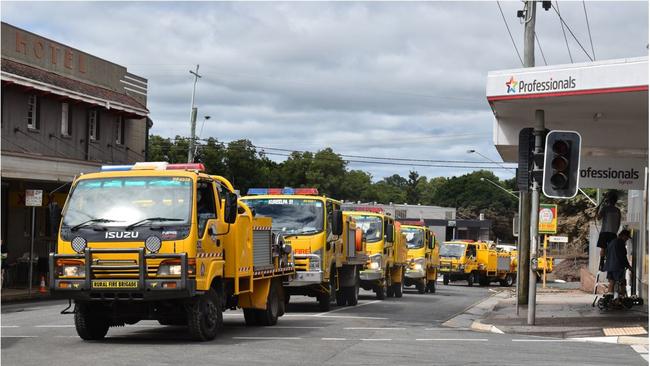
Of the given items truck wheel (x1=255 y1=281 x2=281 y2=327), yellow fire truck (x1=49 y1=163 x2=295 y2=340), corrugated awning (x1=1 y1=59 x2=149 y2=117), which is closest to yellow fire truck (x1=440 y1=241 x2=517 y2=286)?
corrugated awning (x1=1 y1=59 x2=149 y2=117)

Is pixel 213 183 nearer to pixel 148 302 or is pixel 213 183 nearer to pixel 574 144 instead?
pixel 148 302

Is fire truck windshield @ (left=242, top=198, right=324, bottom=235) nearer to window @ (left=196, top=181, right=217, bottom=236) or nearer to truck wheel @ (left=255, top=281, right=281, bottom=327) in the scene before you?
truck wheel @ (left=255, top=281, right=281, bottom=327)

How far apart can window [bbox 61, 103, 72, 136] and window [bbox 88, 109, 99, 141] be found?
4.25 ft

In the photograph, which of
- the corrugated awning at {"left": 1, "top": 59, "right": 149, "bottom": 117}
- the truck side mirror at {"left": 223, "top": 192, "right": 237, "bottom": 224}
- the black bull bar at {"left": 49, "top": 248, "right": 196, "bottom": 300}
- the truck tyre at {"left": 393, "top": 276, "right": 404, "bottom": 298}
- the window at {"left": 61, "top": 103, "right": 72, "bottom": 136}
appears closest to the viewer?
the black bull bar at {"left": 49, "top": 248, "right": 196, "bottom": 300}

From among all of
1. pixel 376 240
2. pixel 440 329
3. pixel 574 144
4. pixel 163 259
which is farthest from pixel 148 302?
pixel 376 240

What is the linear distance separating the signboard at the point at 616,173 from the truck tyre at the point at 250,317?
9714 mm

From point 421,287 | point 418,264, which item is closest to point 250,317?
point 418,264

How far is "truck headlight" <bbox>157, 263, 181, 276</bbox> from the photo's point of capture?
13625 mm

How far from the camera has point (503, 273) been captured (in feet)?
162

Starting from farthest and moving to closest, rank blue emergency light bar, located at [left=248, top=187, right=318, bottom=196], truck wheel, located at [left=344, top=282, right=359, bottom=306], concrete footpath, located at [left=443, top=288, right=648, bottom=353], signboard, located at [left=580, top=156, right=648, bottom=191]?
truck wheel, located at [left=344, top=282, right=359, bottom=306], signboard, located at [left=580, top=156, right=648, bottom=191], blue emergency light bar, located at [left=248, top=187, right=318, bottom=196], concrete footpath, located at [left=443, top=288, right=648, bottom=353]

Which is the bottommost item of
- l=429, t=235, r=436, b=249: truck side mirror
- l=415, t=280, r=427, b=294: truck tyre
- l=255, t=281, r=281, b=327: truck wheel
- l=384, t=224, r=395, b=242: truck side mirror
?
l=415, t=280, r=427, b=294: truck tyre

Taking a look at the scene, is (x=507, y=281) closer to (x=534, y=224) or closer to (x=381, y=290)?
(x=381, y=290)

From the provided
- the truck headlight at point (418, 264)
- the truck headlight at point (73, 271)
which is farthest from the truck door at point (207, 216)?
the truck headlight at point (418, 264)

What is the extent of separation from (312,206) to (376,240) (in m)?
7.64
